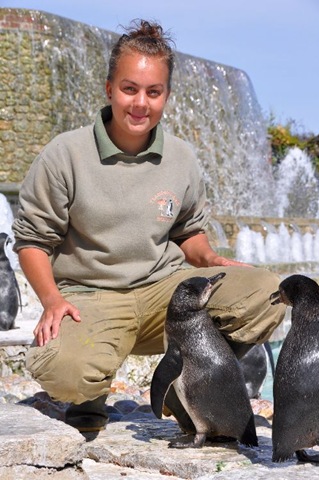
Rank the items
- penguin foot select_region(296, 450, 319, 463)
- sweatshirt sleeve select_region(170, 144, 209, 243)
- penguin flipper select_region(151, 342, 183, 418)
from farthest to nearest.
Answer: sweatshirt sleeve select_region(170, 144, 209, 243)
penguin flipper select_region(151, 342, 183, 418)
penguin foot select_region(296, 450, 319, 463)

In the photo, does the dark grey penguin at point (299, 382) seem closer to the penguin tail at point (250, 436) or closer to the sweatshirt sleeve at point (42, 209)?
the penguin tail at point (250, 436)

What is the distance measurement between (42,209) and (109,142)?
33 cm

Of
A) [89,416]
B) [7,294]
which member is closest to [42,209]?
[89,416]

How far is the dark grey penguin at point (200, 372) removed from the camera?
2.84 m

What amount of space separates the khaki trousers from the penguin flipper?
29 centimetres

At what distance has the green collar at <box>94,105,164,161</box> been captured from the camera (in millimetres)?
3273

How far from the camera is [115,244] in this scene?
3254 millimetres

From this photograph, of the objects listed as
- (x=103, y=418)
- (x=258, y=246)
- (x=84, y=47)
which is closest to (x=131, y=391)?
(x=103, y=418)

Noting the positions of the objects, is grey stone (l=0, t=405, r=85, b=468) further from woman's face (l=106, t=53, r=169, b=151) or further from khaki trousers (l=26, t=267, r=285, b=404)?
woman's face (l=106, t=53, r=169, b=151)

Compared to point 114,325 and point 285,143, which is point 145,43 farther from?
point 285,143

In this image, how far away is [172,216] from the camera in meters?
3.33

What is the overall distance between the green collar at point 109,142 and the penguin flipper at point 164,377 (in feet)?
2.61

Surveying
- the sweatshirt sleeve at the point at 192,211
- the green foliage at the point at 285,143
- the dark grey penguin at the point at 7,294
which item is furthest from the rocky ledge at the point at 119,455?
the green foliage at the point at 285,143

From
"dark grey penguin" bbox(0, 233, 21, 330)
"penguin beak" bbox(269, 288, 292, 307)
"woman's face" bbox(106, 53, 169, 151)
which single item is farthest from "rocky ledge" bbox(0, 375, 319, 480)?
"dark grey penguin" bbox(0, 233, 21, 330)
